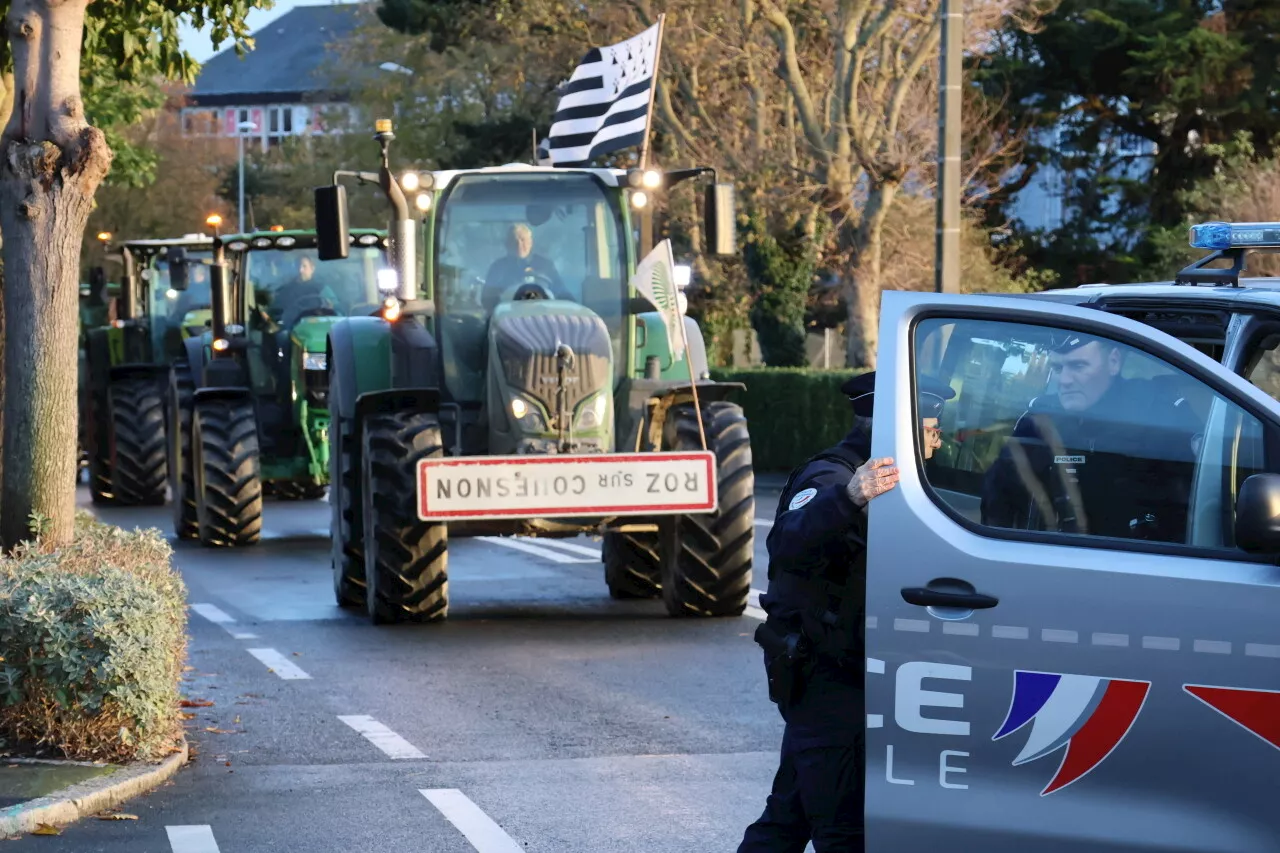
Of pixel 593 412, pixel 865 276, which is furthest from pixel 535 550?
pixel 865 276

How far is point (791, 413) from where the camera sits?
29.4 meters

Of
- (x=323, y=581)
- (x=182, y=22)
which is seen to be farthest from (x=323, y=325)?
(x=182, y=22)

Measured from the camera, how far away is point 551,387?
39.5 ft

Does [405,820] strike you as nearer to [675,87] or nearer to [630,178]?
[630,178]

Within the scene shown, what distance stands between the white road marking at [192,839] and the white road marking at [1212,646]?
131 inches

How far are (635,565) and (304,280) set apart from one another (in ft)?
22.4

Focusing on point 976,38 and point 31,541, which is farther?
point 976,38

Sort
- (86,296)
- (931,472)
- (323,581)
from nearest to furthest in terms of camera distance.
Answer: (931,472) < (323,581) < (86,296)

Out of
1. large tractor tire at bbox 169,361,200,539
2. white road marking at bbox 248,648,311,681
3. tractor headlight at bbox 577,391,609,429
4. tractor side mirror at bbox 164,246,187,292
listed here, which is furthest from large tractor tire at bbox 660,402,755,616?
tractor side mirror at bbox 164,246,187,292

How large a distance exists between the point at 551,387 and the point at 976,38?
72.1 feet

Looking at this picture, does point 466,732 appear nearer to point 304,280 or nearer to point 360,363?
point 360,363

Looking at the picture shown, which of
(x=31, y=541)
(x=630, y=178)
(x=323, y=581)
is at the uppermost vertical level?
(x=630, y=178)

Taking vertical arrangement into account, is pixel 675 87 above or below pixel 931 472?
above

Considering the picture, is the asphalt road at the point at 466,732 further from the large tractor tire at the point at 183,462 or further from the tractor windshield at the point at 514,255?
the large tractor tire at the point at 183,462
